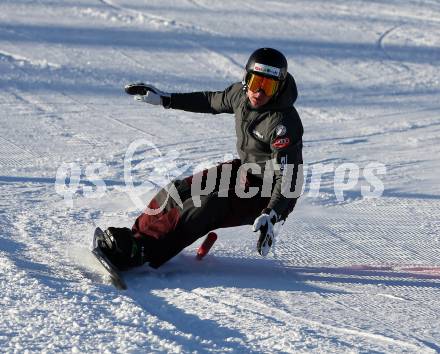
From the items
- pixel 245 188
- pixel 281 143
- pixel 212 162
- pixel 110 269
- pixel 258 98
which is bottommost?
pixel 110 269

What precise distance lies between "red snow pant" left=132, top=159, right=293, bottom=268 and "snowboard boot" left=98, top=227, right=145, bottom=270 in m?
0.05

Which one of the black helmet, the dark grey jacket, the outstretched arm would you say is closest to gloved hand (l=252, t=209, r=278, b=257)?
the dark grey jacket

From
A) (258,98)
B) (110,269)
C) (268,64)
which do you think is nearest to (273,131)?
(258,98)

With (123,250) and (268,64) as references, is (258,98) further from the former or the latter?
(123,250)

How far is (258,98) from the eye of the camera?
17.5ft

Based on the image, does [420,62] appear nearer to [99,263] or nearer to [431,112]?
[431,112]

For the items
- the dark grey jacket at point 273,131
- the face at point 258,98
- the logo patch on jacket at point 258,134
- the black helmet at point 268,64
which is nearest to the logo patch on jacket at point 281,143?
the dark grey jacket at point 273,131

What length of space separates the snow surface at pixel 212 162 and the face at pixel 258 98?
0.98 meters

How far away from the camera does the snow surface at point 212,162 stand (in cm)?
451

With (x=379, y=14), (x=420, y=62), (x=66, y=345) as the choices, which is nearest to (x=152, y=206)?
(x=66, y=345)

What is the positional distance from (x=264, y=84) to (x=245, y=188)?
637 mm

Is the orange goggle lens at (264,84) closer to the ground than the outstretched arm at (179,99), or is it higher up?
higher up

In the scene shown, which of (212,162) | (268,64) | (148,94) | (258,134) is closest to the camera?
(268,64)

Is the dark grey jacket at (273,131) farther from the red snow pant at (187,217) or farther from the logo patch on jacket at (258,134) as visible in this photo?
the red snow pant at (187,217)
